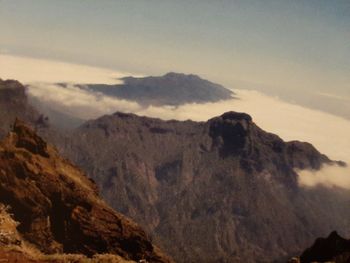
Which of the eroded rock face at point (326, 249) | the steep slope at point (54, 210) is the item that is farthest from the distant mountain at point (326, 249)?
the steep slope at point (54, 210)

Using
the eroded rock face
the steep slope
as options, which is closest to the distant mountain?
the eroded rock face

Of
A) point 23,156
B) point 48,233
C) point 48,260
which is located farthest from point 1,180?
point 48,260

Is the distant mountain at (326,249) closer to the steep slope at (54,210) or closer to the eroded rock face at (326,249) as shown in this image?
the eroded rock face at (326,249)

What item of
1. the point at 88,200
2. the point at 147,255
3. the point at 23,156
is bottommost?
the point at 147,255

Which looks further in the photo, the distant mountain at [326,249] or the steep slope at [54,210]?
the distant mountain at [326,249]

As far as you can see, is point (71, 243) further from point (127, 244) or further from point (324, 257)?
point (324, 257)

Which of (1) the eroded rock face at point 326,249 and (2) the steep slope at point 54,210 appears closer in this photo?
(2) the steep slope at point 54,210

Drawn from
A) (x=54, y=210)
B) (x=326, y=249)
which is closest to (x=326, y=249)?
(x=326, y=249)

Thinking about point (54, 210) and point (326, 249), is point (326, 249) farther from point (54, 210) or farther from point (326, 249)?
point (54, 210)
